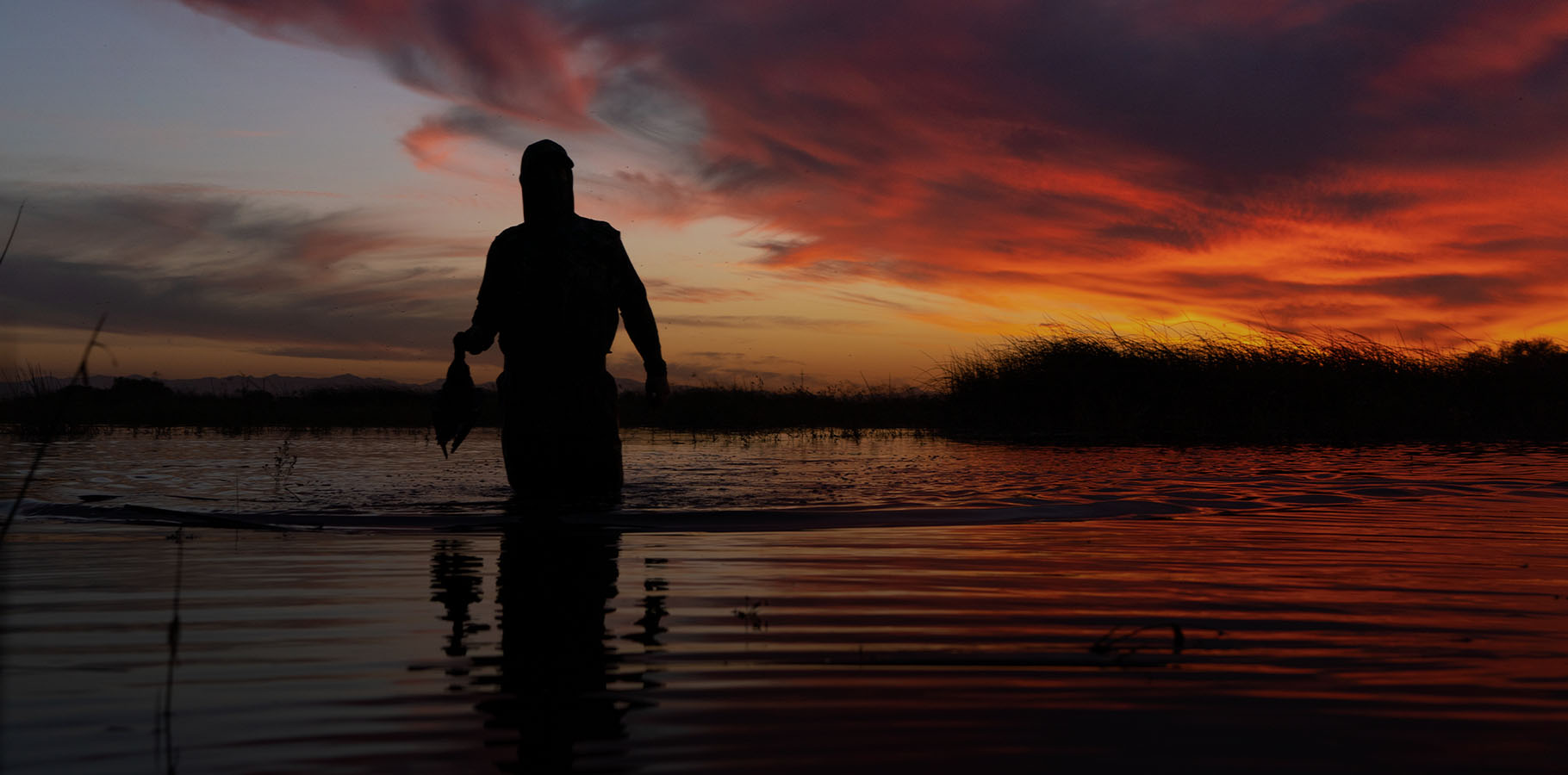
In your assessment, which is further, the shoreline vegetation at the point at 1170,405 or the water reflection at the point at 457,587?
the shoreline vegetation at the point at 1170,405

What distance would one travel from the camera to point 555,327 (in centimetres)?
746

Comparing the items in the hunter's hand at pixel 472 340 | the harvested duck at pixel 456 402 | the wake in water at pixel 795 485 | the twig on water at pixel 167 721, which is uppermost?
the hunter's hand at pixel 472 340

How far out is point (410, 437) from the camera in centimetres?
1853

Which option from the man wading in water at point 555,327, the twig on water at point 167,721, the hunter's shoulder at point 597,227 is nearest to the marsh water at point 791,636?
the twig on water at point 167,721

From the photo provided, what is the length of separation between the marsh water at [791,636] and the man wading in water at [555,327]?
62cm

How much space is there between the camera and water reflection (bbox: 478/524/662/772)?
90.1 inches

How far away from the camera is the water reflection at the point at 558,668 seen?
2.29 m

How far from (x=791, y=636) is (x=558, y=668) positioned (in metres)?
0.77

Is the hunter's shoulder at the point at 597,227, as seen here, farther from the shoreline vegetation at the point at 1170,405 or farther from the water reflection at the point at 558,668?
the shoreline vegetation at the point at 1170,405

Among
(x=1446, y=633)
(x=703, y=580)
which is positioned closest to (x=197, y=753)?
(x=703, y=580)

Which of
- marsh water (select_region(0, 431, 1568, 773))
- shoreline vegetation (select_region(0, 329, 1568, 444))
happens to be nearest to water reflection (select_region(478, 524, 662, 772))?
marsh water (select_region(0, 431, 1568, 773))

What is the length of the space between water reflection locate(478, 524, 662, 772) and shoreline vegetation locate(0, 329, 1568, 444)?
41.8 ft

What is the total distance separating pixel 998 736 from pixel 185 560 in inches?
159

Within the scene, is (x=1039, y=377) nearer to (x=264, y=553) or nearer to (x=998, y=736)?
(x=264, y=553)
